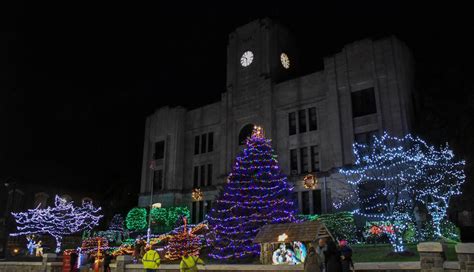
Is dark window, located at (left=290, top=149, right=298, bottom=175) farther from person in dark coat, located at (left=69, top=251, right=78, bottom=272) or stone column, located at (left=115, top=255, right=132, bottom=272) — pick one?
person in dark coat, located at (left=69, top=251, right=78, bottom=272)

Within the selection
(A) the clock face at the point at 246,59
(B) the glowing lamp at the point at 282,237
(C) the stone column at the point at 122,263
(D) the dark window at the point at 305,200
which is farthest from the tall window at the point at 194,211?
(B) the glowing lamp at the point at 282,237

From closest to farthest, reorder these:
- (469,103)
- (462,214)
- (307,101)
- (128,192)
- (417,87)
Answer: (462,214)
(469,103)
(417,87)
(307,101)
(128,192)

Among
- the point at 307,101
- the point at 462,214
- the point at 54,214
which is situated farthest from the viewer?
the point at 54,214

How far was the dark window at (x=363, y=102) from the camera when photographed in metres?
36.1

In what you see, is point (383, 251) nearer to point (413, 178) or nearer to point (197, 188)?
point (413, 178)

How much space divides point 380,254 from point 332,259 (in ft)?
→ 40.7

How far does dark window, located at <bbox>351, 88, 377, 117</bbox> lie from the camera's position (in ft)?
118

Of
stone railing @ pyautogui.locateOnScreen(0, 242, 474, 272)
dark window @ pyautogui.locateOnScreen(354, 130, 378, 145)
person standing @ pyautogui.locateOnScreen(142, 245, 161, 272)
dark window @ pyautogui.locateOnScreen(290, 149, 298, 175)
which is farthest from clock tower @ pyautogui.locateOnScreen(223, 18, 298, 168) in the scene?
person standing @ pyautogui.locateOnScreen(142, 245, 161, 272)

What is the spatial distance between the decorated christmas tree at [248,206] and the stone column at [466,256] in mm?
12898

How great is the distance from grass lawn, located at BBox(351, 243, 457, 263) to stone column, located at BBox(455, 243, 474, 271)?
6812mm

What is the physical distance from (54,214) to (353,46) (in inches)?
1440

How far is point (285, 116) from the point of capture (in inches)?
1651

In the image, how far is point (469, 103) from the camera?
1213 inches

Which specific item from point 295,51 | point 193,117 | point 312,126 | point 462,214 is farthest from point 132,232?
point 462,214
